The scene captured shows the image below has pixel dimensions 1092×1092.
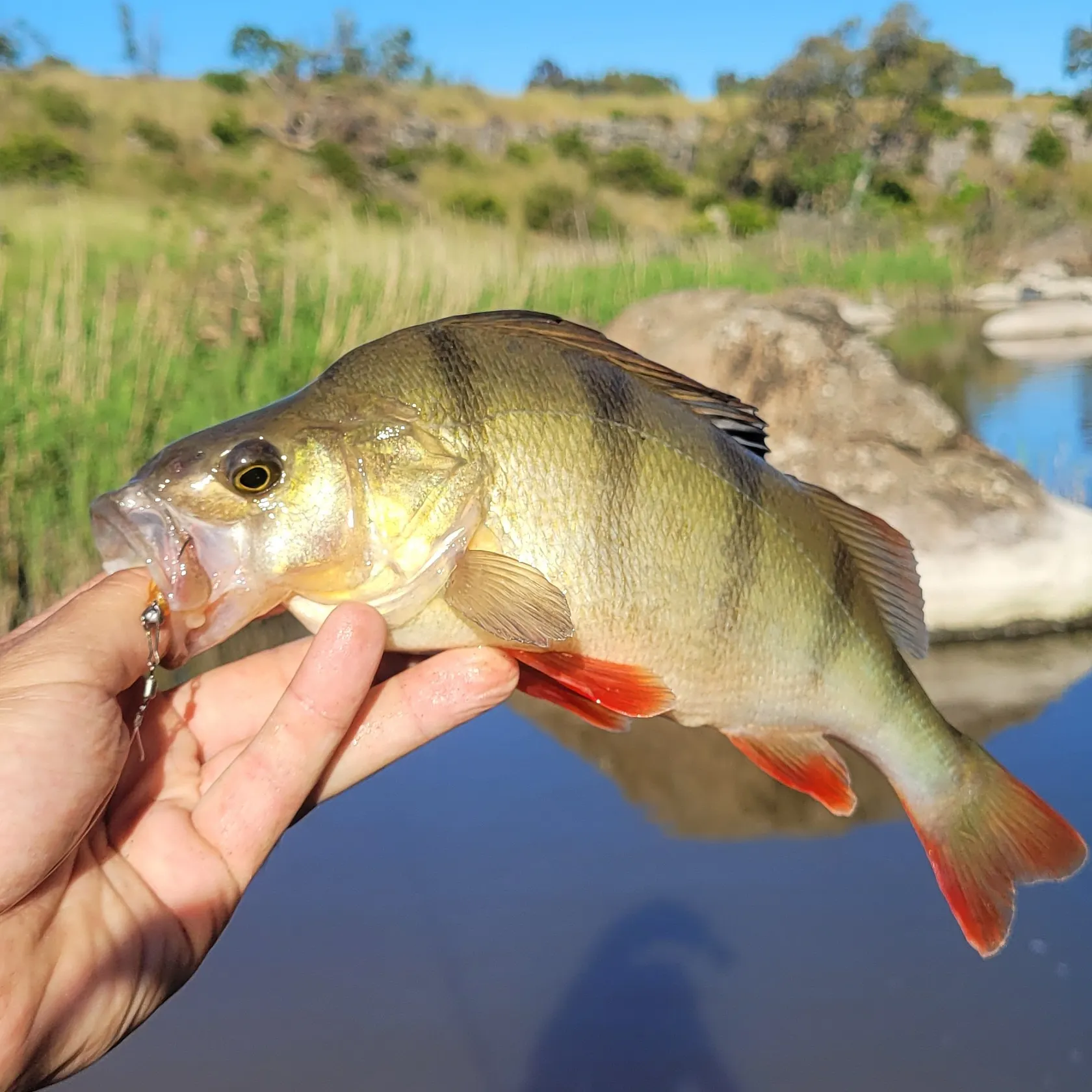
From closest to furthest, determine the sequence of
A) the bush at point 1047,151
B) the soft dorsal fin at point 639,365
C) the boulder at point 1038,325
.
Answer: the soft dorsal fin at point 639,365 < the boulder at point 1038,325 < the bush at point 1047,151

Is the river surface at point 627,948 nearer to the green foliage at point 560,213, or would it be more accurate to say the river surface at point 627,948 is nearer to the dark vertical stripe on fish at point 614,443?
the dark vertical stripe on fish at point 614,443

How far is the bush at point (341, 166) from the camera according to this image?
30.1 meters

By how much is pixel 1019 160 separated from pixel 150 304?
52680 millimetres

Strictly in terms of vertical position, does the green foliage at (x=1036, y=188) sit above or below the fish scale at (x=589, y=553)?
above

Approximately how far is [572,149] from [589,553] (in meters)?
44.2

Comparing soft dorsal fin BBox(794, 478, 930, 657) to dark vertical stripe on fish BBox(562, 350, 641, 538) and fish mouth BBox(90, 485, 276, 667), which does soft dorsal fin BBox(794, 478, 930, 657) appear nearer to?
dark vertical stripe on fish BBox(562, 350, 641, 538)

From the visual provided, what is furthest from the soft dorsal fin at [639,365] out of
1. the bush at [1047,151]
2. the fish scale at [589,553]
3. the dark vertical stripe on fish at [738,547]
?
the bush at [1047,151]

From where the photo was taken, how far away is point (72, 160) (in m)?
26.2

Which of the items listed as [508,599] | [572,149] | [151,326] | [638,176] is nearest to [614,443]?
[508,599]

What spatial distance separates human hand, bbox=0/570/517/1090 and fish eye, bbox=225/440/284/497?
244 millimetres

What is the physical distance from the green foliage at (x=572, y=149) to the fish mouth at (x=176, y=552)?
139ft

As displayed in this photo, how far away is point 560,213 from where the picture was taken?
31.6 meters

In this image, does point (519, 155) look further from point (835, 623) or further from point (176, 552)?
point (176, 552)

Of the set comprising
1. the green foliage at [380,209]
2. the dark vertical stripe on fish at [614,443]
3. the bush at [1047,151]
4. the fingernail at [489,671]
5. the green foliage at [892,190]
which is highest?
the bush at [1047,151]
